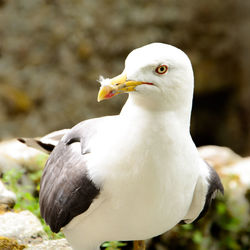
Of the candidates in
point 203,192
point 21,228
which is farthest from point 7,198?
point 203,192

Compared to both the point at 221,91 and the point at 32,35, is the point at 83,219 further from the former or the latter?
the point at 221,91

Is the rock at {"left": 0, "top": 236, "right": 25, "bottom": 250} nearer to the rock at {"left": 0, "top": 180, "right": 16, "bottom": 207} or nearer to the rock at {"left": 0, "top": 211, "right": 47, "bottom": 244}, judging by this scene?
the rock at {"left": 0, "top": 211, "right": 47, "bottom": 244}

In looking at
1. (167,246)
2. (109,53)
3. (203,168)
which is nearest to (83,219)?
(203,168)

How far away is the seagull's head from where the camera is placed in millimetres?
1274

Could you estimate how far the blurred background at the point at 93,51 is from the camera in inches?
155

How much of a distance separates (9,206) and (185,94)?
3.24ft

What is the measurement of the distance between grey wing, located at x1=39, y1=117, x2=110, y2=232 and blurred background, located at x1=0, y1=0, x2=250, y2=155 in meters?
2.40

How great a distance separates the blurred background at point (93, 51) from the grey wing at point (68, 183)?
240 centimetres

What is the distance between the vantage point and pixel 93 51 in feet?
13.7

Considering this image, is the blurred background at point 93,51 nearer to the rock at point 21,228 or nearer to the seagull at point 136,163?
the rock at point 21,228

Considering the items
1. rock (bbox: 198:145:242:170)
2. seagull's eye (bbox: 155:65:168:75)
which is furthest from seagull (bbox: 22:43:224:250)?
rock (bbox: 198:145:242:170)

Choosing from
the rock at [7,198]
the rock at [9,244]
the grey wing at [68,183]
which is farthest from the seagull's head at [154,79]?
the rock at [7,198]

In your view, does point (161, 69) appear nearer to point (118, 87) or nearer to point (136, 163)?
point (118, 87)

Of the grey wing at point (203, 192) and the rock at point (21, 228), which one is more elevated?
the grey wing at point (203, 192)
